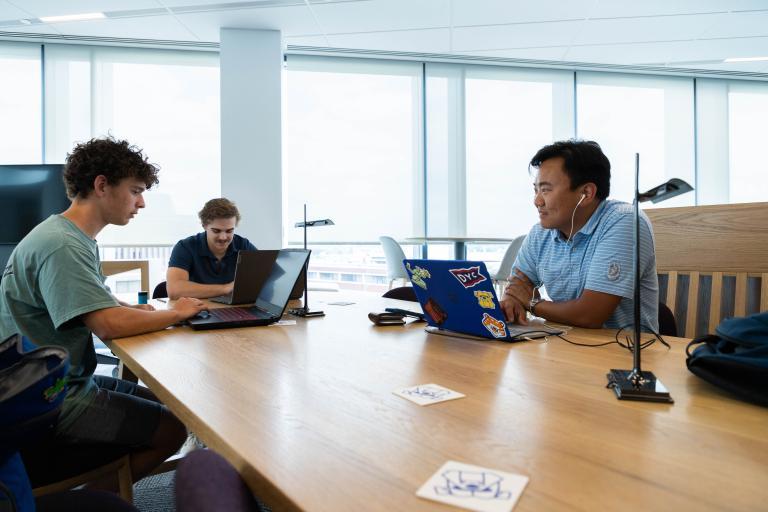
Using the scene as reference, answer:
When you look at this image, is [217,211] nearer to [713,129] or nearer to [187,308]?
[187,308]

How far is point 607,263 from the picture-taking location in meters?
1.49

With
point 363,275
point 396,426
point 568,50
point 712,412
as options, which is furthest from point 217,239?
point 568,50

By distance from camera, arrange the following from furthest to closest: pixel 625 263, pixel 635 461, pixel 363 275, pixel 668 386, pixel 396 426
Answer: pixel 363 275 → pixel 625 263 → pixel 668 386 → pixel 396 426 → pixel 635 461

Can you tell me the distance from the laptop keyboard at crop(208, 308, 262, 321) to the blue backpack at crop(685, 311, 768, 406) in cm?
116

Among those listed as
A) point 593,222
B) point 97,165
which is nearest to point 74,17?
point 97,165

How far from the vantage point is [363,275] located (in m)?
5.73

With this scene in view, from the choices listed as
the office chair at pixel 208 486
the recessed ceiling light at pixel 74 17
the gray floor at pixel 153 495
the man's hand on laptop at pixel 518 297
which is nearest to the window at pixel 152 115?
the recessed ceiling light at pixel 74 17

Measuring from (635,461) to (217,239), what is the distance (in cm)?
242

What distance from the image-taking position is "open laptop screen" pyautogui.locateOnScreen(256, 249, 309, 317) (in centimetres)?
161

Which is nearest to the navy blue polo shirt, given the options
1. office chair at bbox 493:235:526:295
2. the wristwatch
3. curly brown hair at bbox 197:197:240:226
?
curly brown hair at bbox 197:197:240:226

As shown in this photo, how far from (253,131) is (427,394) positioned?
4110 millimetres

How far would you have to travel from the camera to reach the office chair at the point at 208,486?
1.31 ft

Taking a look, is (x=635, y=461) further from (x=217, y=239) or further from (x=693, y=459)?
(x=217, y=239)

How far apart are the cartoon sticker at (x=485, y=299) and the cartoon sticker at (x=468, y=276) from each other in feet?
0.08
